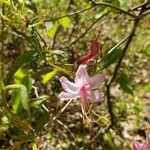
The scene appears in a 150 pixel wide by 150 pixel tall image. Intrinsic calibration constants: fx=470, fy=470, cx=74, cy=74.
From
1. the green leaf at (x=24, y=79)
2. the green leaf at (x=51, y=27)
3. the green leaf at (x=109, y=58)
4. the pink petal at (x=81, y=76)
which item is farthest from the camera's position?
the green leaf at (x=51, y=27)

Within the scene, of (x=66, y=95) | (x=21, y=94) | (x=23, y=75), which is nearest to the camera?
(x=66, y=95)

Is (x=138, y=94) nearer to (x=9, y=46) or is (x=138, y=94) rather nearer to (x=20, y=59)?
(x=9, y=46)

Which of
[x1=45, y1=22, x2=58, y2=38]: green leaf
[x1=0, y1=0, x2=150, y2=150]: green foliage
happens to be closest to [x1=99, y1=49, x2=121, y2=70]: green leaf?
[x1=0, y1=0, x2=150, y2=150]: green foliage

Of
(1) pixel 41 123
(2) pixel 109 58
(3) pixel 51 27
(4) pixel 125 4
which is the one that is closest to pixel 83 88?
(1) pixel 41 123

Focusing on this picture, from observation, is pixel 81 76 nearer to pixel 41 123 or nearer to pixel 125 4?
pixel 41 123

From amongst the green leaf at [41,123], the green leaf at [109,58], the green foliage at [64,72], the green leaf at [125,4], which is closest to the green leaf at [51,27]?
the green foliage at [64,72]

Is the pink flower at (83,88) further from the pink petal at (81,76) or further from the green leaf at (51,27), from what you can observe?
the green leaf at (51,27)

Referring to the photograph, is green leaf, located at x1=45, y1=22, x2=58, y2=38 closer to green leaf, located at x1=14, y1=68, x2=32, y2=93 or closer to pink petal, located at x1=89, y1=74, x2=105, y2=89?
green leaf, located at x1=14, y1=68, x2=32, y2=93

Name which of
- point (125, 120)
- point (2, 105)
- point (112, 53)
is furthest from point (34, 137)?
point (125, 120)
